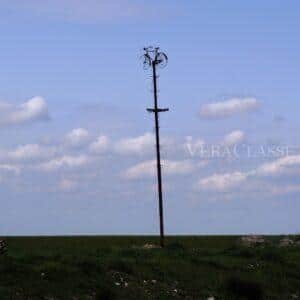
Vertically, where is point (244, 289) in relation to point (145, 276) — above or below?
below

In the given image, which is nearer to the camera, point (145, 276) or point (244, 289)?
point (145, 276)

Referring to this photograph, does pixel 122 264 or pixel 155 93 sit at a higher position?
pixel 155 93

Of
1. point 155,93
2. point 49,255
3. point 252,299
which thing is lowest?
point 252,299

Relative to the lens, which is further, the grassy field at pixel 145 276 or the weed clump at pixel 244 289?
the weed clump at pixel 244 289

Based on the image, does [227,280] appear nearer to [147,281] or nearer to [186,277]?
[186,277]

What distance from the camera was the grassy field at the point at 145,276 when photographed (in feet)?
74.3

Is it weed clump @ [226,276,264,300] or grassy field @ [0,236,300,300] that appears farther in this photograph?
weed clump @ [226,276,264,300]

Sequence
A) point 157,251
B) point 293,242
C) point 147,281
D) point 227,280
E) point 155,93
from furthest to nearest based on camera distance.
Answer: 1. point 293,242
2. point 155,93
3. point 157,251
4. point 227,280
5. point 147,281

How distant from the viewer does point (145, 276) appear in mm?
26156

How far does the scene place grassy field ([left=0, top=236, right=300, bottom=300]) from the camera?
74.3 ft

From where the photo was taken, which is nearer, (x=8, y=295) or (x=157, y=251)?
(x=8, y=295)

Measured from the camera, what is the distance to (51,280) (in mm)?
23312

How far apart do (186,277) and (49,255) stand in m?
5.85

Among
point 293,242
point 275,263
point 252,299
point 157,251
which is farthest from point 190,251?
point 293,242
